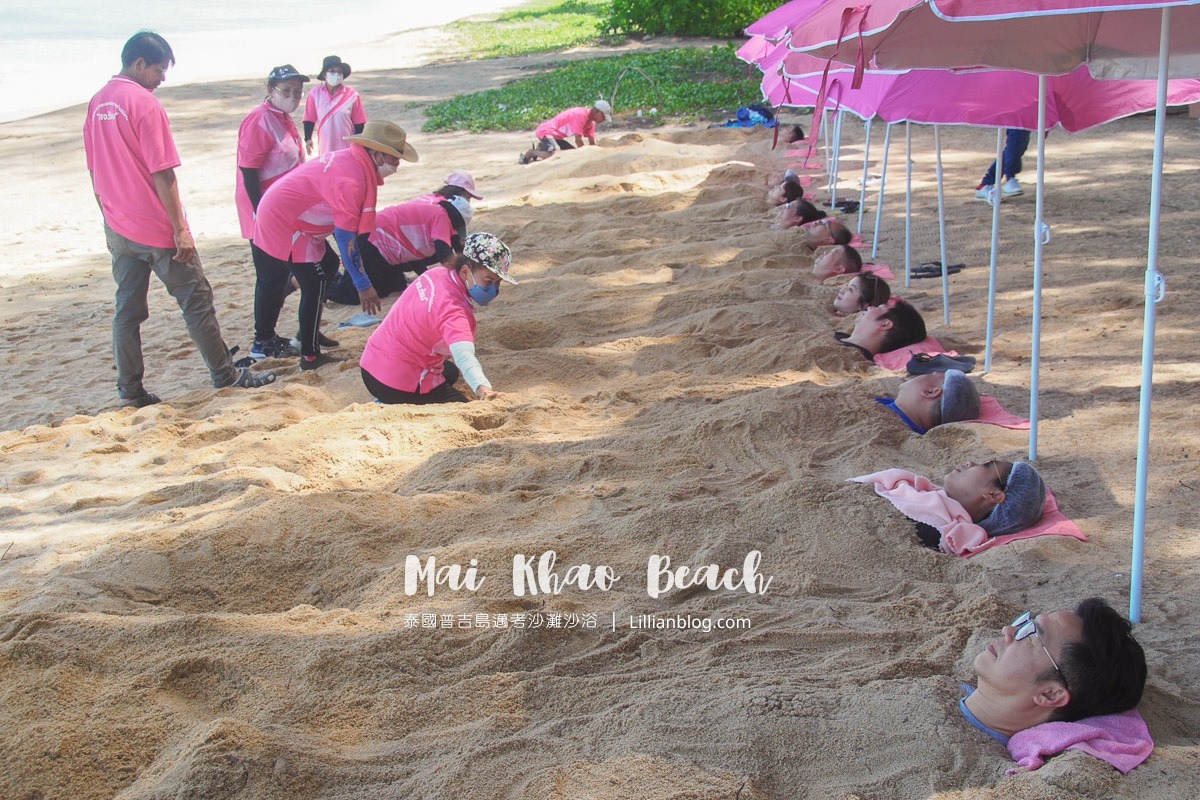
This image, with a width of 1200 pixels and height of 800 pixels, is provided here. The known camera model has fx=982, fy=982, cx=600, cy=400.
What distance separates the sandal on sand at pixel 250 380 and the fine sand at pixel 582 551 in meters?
0.20

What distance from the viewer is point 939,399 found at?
4.54m

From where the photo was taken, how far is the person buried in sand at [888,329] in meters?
5.47

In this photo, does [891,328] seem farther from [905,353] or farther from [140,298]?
[140,298]

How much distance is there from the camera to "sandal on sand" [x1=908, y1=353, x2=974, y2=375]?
16.6 feet

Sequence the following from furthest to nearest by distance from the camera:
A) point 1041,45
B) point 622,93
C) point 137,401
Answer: point 622,93 → point 137,401 → point 1041,45

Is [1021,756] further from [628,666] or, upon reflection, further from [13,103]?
[13,103]

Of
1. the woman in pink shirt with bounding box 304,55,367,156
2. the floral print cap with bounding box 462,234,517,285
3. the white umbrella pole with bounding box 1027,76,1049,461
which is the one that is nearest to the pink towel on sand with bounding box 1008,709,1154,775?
the white umbrella pole with bounding box 1027,76,1049,461

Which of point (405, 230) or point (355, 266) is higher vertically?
point (405, 230)

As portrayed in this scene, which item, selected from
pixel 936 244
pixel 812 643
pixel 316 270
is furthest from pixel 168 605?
pixel 936 244

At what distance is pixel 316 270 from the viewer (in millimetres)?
5938

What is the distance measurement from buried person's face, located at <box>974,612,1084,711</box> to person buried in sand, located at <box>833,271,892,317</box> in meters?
3.94

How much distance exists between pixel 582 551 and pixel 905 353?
2736 mm

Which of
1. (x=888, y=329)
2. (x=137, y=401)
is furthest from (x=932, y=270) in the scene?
(x=137, y=401)

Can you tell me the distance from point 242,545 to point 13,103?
66.4 feet
